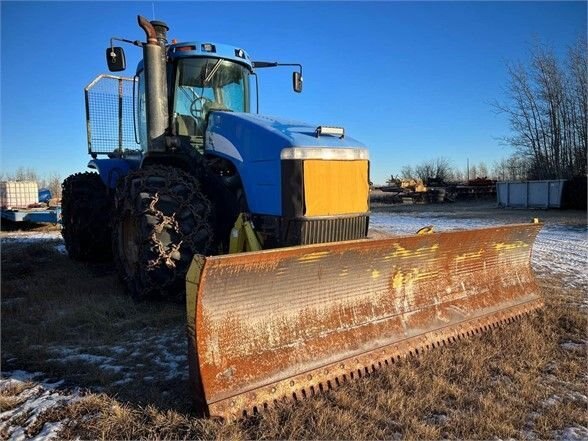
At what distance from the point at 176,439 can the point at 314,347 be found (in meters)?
1.08

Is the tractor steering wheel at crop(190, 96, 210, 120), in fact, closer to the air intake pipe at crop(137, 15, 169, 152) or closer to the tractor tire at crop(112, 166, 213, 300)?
the air intake pipe at crop(137, 15, 169, 152)

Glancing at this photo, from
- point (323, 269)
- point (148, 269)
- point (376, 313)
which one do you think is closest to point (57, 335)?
point (148, 269)

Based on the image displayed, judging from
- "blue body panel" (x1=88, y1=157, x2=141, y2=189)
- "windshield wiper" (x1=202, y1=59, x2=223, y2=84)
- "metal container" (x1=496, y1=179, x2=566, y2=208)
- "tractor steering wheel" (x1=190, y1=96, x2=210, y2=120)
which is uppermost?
"windshield wiper" (x1=202, y1=59, x2=223, y2=84)

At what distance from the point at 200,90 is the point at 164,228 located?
6.31 feet

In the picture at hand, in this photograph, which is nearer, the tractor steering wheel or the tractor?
the tractor

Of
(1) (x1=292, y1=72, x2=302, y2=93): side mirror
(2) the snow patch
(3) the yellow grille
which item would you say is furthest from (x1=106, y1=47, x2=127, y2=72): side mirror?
(2) the snow patch

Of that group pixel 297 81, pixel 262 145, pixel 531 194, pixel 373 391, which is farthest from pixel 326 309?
pixel 531 194

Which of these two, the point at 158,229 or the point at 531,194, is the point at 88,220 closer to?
the point at 158,229

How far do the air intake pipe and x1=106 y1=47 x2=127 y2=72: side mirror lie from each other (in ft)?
0.84

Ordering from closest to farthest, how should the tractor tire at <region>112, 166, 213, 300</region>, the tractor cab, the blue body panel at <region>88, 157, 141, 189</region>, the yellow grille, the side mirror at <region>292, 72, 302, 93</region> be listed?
the yellow grille < the tractor tire at <region>112, 166, 213, 300</region> < the tractor cab < the side mirror at <region>292, 72, 302, 93</region> < the blue body panel at <region>88, 157, 141, 189</region>

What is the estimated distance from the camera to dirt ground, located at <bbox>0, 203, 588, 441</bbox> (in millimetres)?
2518

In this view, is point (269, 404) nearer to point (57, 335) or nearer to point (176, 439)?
point (176, 439)

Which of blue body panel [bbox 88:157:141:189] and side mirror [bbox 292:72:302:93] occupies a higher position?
side mirror [bbox 292:72:302:93]

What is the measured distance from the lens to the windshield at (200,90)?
5.20m
